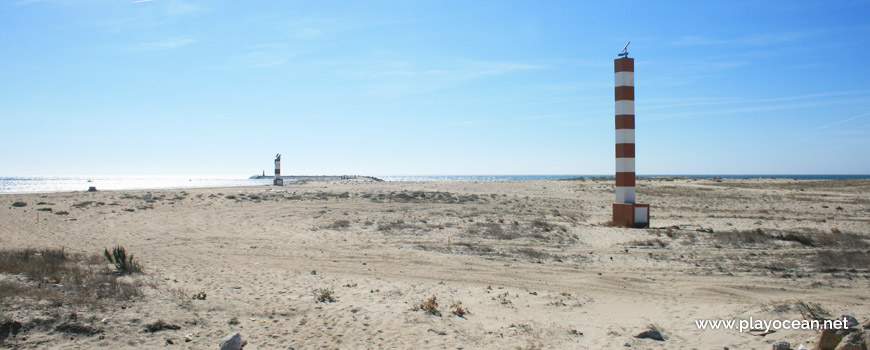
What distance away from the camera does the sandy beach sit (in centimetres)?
565

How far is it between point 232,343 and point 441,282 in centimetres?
415

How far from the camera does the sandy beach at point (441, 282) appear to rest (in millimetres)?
5652

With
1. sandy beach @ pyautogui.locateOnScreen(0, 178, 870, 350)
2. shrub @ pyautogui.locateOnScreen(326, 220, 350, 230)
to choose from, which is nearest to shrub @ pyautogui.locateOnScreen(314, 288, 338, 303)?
sandy beach @ pyautogui.locateOnScreen(0, 178, 870, 350)

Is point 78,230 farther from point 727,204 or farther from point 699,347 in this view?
point 727,204

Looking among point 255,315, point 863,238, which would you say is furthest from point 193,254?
point 863,238

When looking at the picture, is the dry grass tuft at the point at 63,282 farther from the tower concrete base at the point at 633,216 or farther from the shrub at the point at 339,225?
the tower concrete base at the point at 633,216

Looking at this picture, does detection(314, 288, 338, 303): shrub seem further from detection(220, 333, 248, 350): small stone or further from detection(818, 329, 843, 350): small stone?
detection(818, 329, 843, 350): small stone

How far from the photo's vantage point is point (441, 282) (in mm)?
8609

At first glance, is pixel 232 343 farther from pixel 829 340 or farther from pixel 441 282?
pixel 829 340

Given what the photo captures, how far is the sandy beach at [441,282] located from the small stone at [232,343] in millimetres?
243

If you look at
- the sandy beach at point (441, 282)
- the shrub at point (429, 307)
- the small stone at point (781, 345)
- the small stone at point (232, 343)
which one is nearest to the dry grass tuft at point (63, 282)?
the sandy beach at point (441, 282)

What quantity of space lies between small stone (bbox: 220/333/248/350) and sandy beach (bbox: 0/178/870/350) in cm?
24

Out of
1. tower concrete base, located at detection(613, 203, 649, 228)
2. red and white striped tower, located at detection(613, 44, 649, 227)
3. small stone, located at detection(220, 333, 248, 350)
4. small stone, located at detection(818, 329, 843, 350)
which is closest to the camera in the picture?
small stone, located at detection(818, 329, 843, 350)

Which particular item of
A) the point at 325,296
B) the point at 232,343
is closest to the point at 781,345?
the point at 325,296
